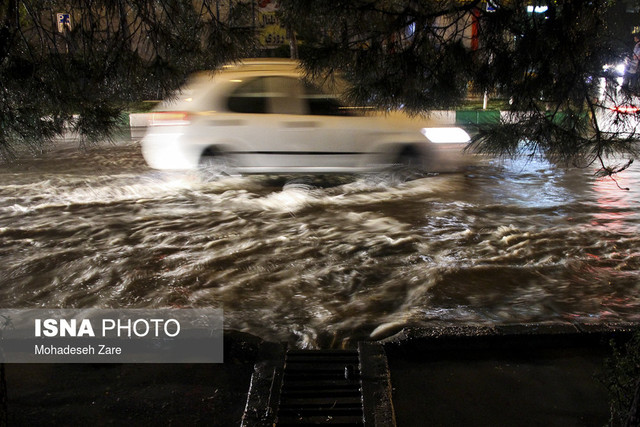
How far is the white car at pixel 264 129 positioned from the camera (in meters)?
8.02

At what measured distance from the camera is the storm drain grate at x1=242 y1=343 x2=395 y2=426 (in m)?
2.89

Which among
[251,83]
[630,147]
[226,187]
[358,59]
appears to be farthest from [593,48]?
[226,187]

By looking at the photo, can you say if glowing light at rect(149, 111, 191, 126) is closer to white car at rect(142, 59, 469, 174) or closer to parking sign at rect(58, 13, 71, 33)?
white car at rect(142, 59, 469, 174)

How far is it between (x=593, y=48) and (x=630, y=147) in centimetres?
63

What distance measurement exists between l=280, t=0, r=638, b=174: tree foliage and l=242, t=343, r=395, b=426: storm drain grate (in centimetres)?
155

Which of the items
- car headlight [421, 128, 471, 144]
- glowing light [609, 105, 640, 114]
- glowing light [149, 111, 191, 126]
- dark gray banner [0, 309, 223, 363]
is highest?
glowing light [609, 105, 640, 114]

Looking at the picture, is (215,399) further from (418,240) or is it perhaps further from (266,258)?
(418,240)

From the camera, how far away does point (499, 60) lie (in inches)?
141

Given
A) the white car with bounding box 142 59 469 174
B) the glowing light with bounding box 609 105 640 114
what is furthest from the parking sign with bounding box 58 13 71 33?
the white car with bounding box 142 59 469 174

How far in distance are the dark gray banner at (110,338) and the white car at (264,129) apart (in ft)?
13.7

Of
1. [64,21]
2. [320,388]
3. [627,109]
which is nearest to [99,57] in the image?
[64,21]

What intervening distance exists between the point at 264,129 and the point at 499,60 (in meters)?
4.86

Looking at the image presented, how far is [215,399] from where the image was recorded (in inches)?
121

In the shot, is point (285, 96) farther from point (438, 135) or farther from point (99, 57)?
point (99, 57)
